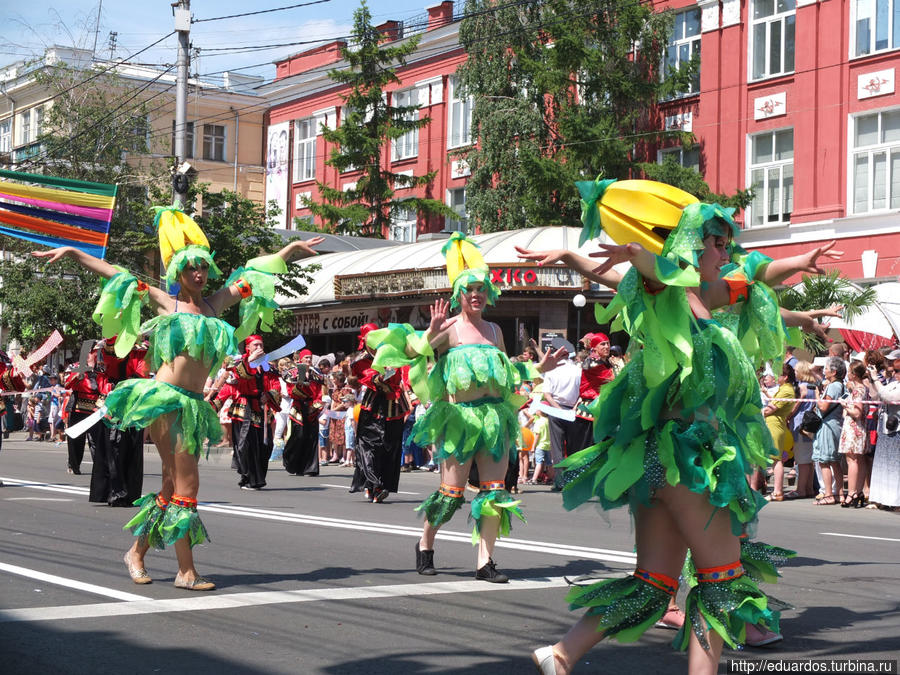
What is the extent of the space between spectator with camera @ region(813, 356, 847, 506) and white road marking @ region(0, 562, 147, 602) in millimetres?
9972

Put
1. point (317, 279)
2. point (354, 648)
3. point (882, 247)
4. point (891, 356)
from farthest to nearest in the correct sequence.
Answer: point (317, 279), point (882, 247), point (891, 356), point (354, 648)

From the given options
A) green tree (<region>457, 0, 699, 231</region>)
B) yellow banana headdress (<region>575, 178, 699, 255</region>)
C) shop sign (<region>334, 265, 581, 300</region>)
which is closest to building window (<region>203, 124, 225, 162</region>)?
shop sign (<region>334, 265, 581, 300</region>)

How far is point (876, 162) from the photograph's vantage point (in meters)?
26.5

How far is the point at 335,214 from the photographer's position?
4047 centimetres

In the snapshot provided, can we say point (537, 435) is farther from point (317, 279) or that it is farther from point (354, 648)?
point (317, 279)

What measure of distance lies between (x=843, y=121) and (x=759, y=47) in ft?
11.3

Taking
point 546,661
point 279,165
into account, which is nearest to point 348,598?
point 546,661

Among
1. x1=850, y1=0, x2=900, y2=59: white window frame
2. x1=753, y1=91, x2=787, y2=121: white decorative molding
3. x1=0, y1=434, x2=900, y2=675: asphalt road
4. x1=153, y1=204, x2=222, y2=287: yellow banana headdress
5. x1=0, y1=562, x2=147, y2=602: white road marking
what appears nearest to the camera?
x1=0, y1=434, x2=900, y2=675: asphalt road

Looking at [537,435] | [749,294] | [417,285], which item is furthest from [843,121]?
[749,294]

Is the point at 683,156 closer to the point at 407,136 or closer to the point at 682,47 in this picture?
the point at 682,47

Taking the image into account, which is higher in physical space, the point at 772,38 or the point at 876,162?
the point at 772,38

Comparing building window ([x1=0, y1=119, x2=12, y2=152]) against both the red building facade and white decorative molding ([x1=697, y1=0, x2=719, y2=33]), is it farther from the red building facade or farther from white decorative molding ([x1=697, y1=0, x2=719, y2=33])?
white decorative molding ([x1=697, y1=0, x2=719, y2=33])

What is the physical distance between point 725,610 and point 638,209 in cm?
161

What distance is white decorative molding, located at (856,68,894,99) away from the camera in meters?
26.1
